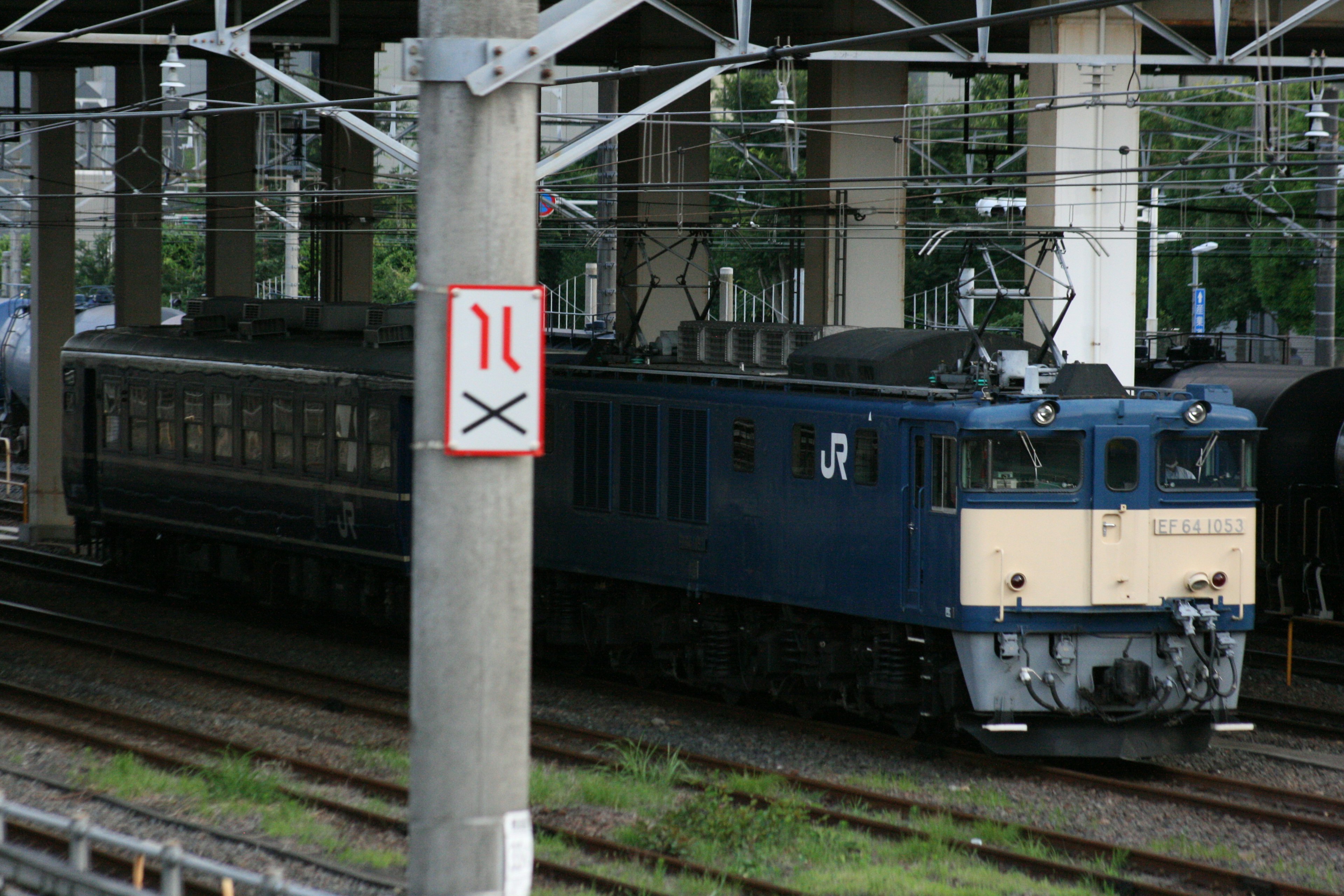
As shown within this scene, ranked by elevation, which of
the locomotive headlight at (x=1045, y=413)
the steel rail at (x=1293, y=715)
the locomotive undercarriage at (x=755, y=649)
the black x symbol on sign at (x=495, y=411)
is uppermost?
the black x symbol on sign at (x=495, y=411)

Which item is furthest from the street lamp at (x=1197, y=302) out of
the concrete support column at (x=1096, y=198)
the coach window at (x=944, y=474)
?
the coach window at (x=944, y=474)

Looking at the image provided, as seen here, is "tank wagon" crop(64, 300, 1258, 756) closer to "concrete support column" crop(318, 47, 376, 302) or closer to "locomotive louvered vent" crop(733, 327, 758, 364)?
"locomotive louvered vent" crop(733, 327, 758, 364)

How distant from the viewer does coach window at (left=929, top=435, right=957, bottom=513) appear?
43.5 ft

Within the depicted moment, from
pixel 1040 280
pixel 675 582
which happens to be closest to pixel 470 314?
pixel 675 582

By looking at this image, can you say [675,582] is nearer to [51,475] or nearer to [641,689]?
[641,689]

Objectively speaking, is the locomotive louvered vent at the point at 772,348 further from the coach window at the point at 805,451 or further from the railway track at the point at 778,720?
the railway track at the point at 778,720

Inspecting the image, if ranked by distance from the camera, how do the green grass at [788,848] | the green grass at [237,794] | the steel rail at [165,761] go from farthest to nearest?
1. the steel rail at [165,761]
2. the green grass at [237,794]
3. the green grass at [788,848]

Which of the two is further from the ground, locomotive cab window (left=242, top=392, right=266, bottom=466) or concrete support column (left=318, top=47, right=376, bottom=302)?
concrete support column (left=318, top=47, right=376, bottom=302)

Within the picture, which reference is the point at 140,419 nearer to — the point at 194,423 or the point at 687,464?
the point at 194,423

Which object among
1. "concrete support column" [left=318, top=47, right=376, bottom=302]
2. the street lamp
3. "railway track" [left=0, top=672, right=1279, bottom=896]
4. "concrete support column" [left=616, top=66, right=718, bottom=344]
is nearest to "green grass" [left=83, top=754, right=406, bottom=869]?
"railway track" [left=0, top=672, right=1279, bottom=896]

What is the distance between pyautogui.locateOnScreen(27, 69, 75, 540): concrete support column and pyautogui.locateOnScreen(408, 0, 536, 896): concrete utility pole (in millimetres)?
25148

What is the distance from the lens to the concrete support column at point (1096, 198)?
67.8ft

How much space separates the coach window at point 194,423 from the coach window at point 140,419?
0.89 m

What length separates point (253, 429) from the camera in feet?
67.8
